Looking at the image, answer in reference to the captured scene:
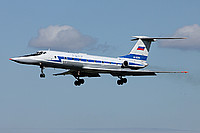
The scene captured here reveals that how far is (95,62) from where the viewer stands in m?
54.2

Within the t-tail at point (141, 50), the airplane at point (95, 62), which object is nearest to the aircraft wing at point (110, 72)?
the airplane at point (95, 62)

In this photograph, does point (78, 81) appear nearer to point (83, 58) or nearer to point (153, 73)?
point (83, 58)

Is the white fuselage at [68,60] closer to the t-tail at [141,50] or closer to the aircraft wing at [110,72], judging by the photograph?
the aircraft wing at [110,72]

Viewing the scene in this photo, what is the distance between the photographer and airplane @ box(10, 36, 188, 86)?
51.1m

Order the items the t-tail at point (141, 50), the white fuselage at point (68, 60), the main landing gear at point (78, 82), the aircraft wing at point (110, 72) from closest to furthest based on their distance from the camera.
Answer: the white fuselage at point (68, 60)
the aircraft wing at point (110, 72)
the main landing gear at point (78, 82)
the t-tail at point (141, 50)

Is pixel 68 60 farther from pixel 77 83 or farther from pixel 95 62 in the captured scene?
pixel 77 83

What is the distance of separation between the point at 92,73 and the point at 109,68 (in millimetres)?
2942

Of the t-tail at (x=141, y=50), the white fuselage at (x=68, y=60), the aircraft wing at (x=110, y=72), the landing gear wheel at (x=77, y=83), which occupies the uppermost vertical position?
the t-tail at (x=141, y=50)

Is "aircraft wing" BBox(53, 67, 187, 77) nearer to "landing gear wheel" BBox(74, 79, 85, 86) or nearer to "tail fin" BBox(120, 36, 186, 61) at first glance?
"landing gear wheel" BBox(74, 79, 85, 86)

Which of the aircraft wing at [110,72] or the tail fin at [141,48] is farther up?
the tail fin at [141,48]

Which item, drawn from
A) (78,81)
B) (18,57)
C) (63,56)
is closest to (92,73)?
(78,81)

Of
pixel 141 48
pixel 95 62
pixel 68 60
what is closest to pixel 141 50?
pixel 141 48

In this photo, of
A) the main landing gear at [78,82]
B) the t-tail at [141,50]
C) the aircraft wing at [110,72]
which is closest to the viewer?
the aircraft wing at [110,72]

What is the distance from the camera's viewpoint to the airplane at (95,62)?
168ft
